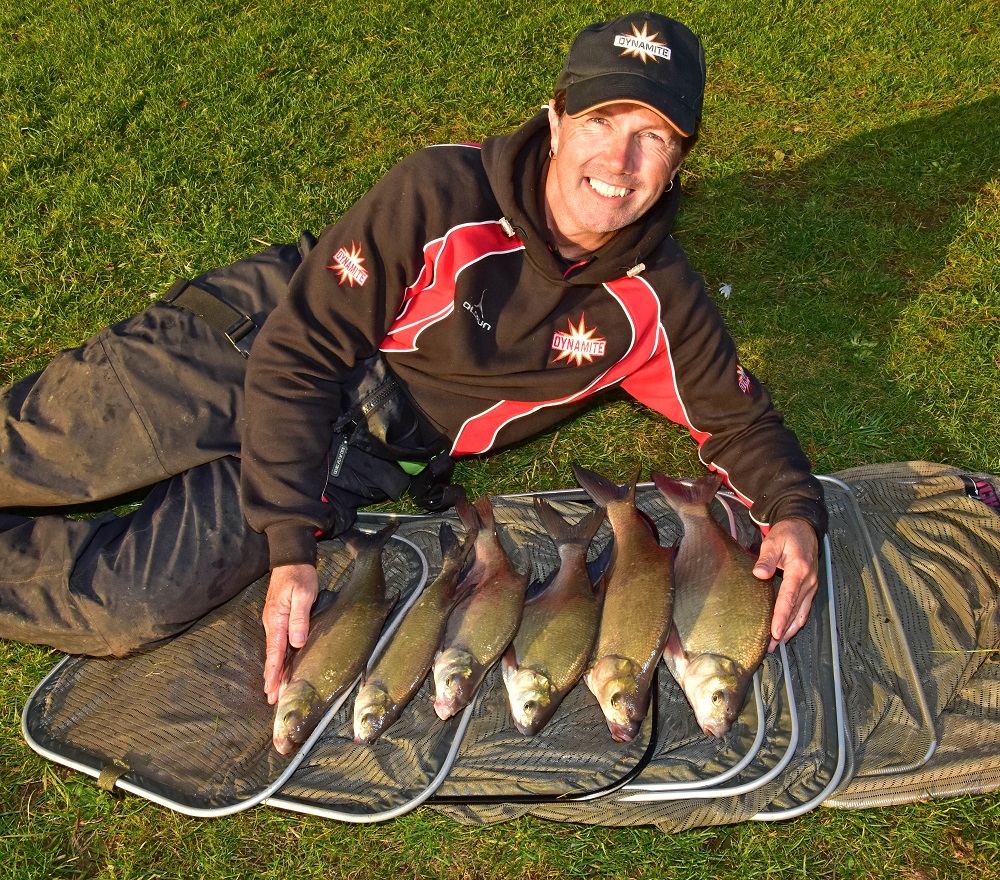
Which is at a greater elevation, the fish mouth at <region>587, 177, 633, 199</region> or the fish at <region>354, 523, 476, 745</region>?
the fish mouth at <region>587, 177, 633, 199</region>

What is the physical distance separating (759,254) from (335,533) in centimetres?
360

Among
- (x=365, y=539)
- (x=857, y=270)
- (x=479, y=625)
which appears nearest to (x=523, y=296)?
(x=365, y=539)

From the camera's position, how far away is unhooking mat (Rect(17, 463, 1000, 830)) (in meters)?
3.27

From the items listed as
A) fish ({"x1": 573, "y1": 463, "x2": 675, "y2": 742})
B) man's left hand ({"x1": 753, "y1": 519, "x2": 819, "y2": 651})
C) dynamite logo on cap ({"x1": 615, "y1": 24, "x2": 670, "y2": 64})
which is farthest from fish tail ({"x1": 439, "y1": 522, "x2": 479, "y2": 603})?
dynamite logo on cap ({"x1": 615, "y1": 24, "x2": 670, "y2": 64})

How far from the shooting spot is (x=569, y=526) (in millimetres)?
3762

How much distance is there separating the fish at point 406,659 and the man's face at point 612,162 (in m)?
1.51

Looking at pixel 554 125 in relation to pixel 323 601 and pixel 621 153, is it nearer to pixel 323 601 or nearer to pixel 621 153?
pixel 621 153

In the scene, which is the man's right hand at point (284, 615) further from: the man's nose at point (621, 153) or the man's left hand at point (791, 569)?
the man's nose at point (621, 153)

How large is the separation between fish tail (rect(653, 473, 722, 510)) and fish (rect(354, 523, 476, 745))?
97cm

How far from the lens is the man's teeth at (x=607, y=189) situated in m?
3.22

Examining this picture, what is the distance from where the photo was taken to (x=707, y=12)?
7527 mm

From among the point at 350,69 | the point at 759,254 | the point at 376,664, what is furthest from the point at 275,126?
the point at 376,664

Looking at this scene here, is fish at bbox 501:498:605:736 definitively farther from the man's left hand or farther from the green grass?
the man's left hand

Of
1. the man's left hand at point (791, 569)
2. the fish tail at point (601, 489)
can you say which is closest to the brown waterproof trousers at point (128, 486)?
the fish tail at point (601, 489)
